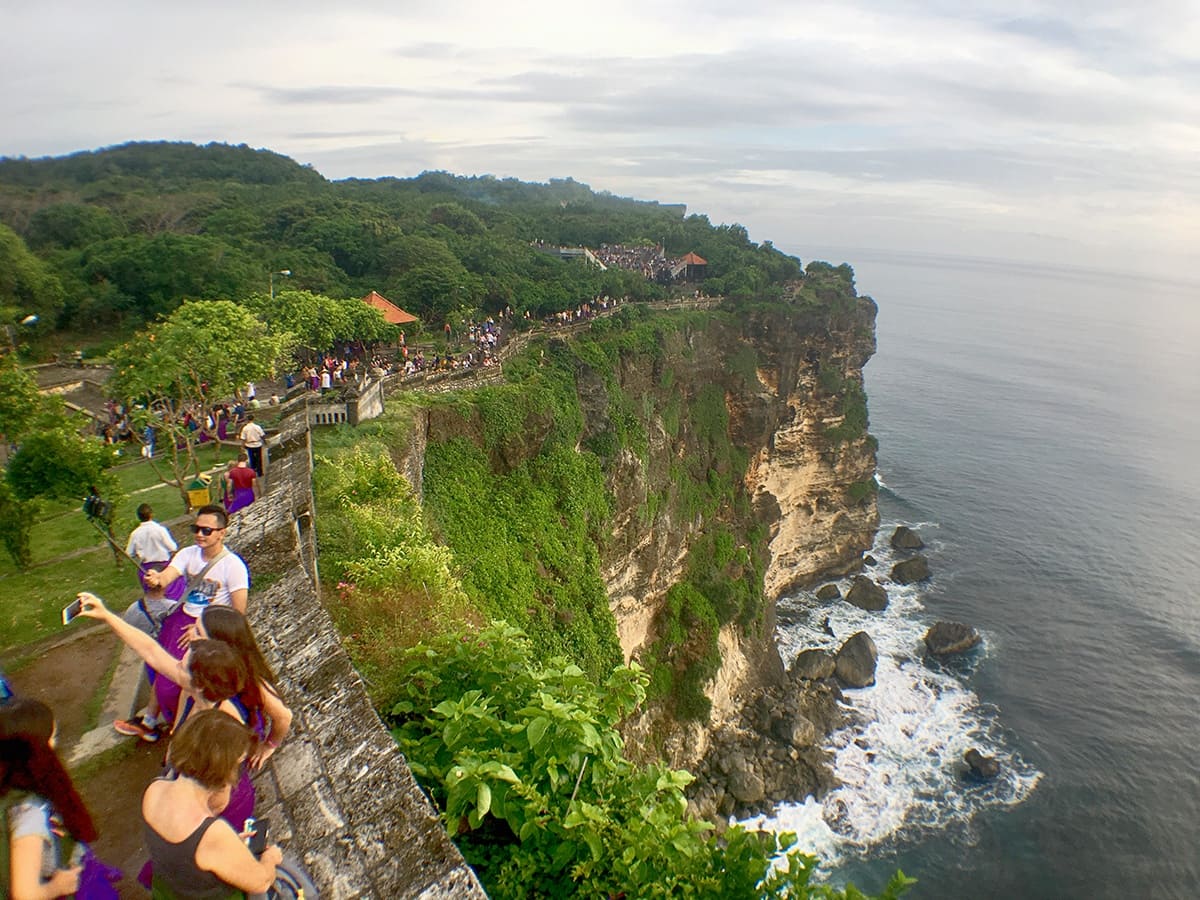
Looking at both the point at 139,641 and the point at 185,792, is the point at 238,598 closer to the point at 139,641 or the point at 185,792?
the point at 139,641

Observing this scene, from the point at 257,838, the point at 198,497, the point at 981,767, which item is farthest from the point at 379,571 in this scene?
the point at 981,767

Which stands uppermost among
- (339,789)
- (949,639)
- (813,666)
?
(339,789)

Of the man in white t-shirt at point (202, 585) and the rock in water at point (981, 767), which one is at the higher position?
the man in white t-shirt at point (202, 585)

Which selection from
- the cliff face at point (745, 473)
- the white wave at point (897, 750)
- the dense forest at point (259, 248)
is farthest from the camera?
the cliff face at point (745, 473)

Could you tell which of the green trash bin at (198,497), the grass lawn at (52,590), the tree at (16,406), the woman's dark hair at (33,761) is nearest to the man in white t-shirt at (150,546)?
the grass lawn at (52,590)

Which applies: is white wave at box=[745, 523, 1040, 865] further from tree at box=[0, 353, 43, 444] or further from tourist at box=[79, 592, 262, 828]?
tourist at box=[79, 592, 262, 828]

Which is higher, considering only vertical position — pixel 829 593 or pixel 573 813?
pixel 573 813

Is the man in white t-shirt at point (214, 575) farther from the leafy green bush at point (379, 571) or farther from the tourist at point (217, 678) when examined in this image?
the leafy green bush at point (379, 571)
